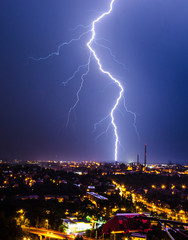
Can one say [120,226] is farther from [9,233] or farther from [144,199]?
[144,199]

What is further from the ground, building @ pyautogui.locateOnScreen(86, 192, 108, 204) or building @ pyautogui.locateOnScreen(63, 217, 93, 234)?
building @ pyautogui.locateOnScreen(86, 192, 108, 204)

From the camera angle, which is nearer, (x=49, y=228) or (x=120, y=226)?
(x=120, y=226)

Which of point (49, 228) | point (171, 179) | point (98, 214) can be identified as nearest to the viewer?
point (49, 228)

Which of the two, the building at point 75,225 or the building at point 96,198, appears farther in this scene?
the building at point 96,198

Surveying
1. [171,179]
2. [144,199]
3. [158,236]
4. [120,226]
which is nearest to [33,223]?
[120,226]

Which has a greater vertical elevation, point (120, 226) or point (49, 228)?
point (120, 226)

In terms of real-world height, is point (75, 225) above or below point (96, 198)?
below

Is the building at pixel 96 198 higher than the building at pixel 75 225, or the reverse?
the building at pixel 96 198

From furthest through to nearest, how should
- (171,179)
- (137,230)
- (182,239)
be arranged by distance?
(171,179) → (137,230) → (182,239)

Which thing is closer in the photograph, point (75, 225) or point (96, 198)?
point (75, 225)

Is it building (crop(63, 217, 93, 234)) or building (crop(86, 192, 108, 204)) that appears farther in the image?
building (crop(86, 192, 108, 204))

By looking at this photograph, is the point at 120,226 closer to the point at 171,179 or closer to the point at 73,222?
the point at 73,222
